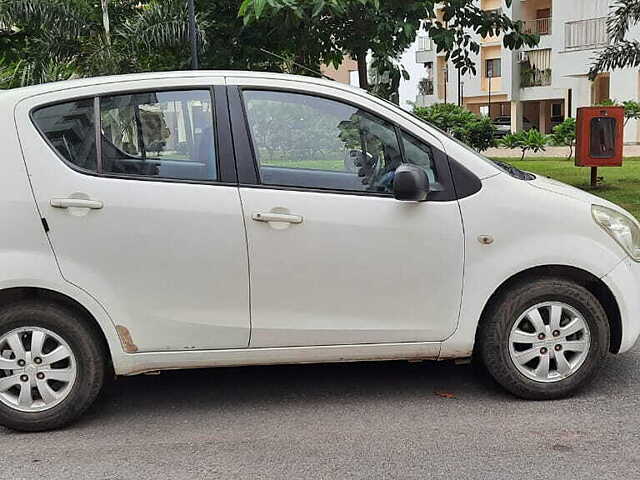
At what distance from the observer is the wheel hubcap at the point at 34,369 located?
3.92 meters

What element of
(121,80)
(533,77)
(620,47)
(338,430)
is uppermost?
(533,77)

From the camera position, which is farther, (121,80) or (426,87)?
(426,87)

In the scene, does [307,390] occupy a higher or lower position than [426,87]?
lower

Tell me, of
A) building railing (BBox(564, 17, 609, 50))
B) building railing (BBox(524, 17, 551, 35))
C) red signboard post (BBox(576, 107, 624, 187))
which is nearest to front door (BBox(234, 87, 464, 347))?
red signboard post (BBox(576, 107, 624, 187))

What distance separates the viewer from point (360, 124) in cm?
424

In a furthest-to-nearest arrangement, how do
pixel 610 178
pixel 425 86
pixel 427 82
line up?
pixel 425 86 < pixel 427 82 < pixel 610 178

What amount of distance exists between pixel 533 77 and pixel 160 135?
134 ft

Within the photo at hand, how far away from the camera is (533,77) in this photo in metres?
42.0

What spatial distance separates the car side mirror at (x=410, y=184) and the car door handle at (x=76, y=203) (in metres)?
1.53

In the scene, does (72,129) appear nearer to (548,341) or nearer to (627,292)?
(548,341)

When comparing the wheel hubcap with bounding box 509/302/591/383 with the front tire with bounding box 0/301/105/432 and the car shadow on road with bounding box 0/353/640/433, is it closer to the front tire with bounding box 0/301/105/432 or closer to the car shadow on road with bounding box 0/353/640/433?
the car shadow on road with bounding box 0/353/640/433

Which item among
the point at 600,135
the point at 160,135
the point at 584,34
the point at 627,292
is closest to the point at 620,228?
the point at 627,292

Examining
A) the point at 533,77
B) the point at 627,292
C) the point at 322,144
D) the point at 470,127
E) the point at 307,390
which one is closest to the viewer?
the point at 322,144

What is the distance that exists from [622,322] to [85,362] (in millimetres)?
2964
